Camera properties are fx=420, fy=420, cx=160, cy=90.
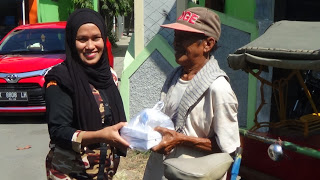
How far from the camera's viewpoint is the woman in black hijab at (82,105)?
2.19 meters

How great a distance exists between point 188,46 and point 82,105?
63 centimetres

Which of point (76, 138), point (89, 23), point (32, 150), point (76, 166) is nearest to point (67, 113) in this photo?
point (76, 138)

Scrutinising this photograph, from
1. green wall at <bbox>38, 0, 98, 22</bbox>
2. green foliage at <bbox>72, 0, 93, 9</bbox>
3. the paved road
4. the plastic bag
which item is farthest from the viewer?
green foliage at <bbox>72, 0, 93, 9</bbox>

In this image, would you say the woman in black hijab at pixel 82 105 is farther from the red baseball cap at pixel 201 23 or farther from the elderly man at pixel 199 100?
the red baseball cap at pixel 201 23

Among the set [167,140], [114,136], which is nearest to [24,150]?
[114,136]

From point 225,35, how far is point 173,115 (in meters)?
4.41

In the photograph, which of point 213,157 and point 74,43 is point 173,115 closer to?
point 213,157

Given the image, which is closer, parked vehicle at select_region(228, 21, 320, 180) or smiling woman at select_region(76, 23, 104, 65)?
smiling woman at select_region(76, 23, 104, 65)

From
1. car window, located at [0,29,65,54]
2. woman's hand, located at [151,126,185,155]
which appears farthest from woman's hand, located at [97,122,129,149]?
car window, located at [0,29,65,54]

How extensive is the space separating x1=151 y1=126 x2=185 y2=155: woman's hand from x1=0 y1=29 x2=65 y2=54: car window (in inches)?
243

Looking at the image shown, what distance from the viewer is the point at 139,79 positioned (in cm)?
668

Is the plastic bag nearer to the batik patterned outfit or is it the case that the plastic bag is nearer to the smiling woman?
the batik patterned outfit

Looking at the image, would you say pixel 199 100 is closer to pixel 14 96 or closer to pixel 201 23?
pixel 201 23

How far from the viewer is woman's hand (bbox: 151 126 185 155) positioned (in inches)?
79.0
